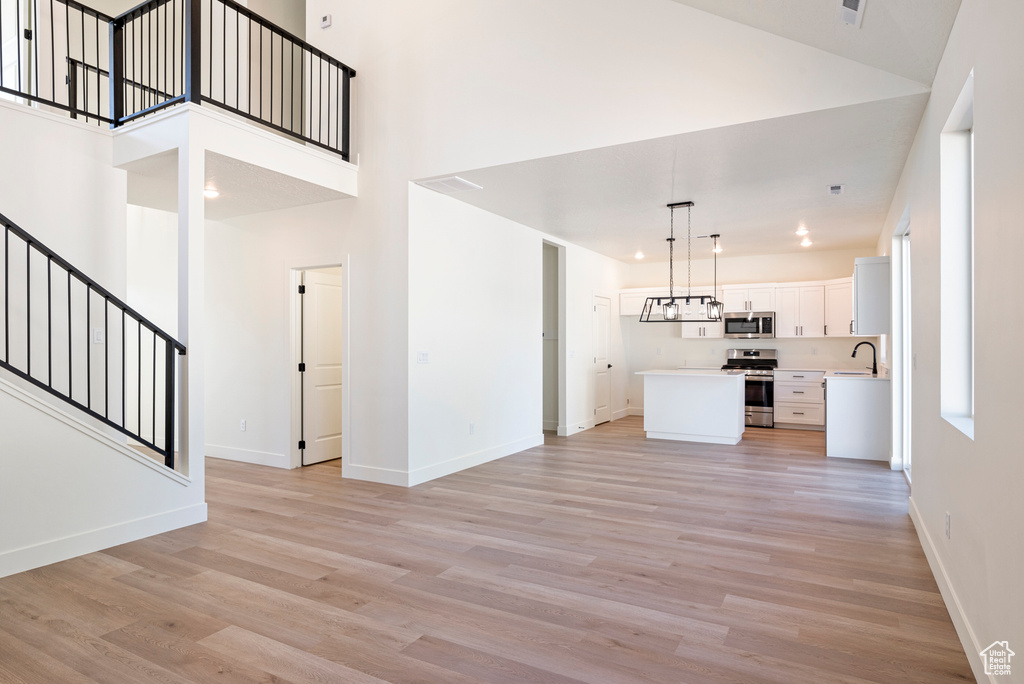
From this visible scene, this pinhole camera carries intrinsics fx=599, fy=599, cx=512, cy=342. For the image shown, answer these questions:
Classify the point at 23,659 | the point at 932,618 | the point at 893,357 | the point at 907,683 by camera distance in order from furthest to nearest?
1. the point at 893,357
2. the point at 932,618
3. the point at 23,659
4. the point at 907,683

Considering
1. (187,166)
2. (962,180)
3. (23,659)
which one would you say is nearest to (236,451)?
(187,166)

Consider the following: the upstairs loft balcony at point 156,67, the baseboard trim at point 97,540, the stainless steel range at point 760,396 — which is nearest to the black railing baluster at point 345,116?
the upstairs loft balcony at point 156,67

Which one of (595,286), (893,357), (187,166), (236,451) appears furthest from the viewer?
(595,286)

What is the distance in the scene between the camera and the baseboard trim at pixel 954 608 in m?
2.15

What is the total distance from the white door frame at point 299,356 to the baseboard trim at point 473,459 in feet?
2.39

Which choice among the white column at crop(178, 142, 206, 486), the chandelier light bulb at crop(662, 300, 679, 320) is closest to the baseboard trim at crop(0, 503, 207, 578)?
the white column at crop(178, 142, 206, 486)

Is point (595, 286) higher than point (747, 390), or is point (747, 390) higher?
point (595, 286)

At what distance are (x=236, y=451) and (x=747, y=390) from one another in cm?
697

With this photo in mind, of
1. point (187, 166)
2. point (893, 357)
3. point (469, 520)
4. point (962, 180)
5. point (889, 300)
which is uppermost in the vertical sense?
point (187, 166)

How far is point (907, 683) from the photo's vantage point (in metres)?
2.15

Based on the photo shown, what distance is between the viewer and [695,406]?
7.46 meters

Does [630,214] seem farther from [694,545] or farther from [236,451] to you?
[236,451]

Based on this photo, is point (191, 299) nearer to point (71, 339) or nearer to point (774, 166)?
point (71, 339)

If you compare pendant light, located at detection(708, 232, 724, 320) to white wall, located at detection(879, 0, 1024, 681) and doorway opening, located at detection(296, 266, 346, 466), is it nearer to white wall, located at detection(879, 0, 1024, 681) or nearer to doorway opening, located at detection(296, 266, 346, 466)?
white wall, located at detection(879, 0, 1024, 681)
